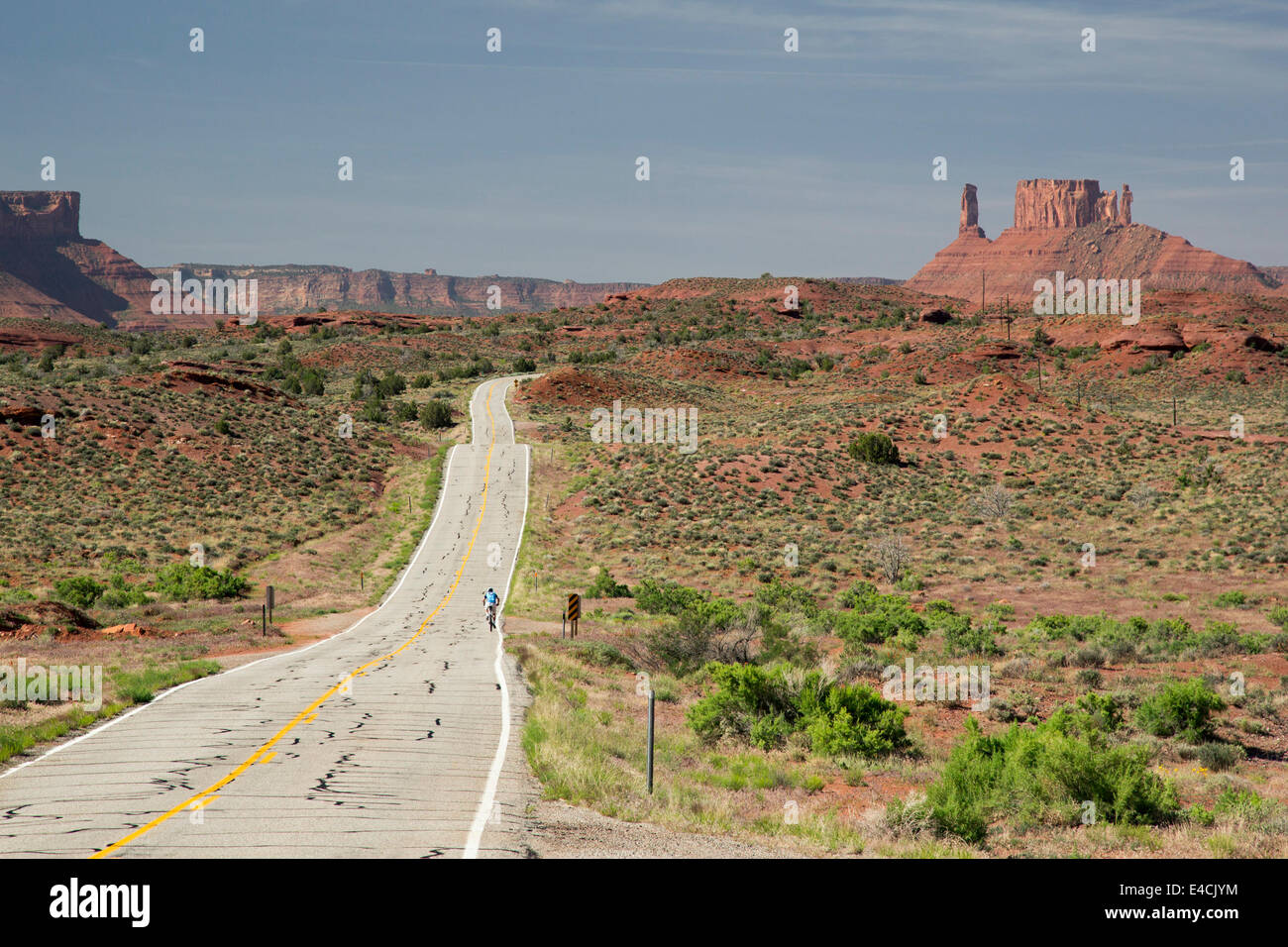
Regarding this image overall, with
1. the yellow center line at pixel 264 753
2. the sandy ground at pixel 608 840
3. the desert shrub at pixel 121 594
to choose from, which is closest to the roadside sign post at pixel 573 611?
the yellow center line at pixel 264 753

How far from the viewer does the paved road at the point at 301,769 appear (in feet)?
27.7

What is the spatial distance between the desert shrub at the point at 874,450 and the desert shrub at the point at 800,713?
35099 millimetres

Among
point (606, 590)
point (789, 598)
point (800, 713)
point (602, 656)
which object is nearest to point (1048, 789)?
point (800, 713)

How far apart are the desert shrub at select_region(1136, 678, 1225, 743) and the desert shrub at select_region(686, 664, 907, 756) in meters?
4.15

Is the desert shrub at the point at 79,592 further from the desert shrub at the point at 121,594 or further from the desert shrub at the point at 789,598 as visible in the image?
the desert shrub at the point at 789,598

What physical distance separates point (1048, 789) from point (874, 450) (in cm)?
4060

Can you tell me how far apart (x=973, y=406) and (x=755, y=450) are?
17.0m

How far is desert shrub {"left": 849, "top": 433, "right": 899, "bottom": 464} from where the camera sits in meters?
51.1

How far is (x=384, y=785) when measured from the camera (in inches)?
418

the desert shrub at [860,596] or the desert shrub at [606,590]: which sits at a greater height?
the desert shrub at [860,596]

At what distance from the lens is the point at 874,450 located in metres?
51.2

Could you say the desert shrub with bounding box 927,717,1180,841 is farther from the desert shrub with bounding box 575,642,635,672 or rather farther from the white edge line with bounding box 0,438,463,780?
the white edge line with bounding box 0,438,463,780
